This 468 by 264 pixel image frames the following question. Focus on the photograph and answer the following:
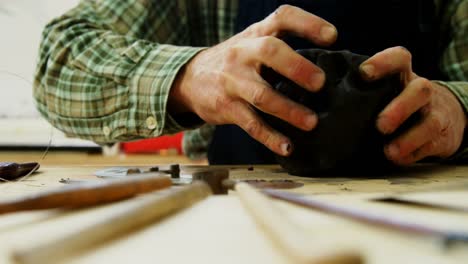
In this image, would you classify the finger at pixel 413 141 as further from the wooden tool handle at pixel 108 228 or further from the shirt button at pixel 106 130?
the shirt button at pixel 106 130

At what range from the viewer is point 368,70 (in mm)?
528

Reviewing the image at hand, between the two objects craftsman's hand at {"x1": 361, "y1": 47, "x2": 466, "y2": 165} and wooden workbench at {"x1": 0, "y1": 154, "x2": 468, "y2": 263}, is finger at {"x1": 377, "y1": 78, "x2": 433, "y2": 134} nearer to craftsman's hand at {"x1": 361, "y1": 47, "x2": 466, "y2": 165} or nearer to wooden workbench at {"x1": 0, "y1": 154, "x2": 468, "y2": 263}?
craftsman's hand at {"x1": 361, "y1": 47, "x2": 466, "y2": 165}

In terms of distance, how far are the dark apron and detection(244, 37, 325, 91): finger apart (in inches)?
7.7

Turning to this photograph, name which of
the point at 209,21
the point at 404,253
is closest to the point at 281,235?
the point at 404,253

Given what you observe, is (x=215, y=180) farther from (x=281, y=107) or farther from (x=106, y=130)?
Answer: (x=106, y=130)

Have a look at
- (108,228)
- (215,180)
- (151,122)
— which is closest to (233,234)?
(108,228)

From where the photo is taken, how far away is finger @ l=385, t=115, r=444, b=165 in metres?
0.58

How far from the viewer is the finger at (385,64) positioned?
0.53 m

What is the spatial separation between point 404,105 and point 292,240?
42cm

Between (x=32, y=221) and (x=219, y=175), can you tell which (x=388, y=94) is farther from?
(x=32, y=221)

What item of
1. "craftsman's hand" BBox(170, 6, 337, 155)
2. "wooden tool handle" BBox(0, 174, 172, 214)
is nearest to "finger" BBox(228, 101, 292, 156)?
"craftsman's hand" BBox(170, 6, 337, 155)

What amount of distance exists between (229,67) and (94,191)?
335 millimetres

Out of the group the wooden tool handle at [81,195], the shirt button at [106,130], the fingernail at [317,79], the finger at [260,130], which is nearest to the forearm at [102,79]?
the shirt button at [106,130]

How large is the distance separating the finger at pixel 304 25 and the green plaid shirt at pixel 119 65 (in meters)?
0.18
